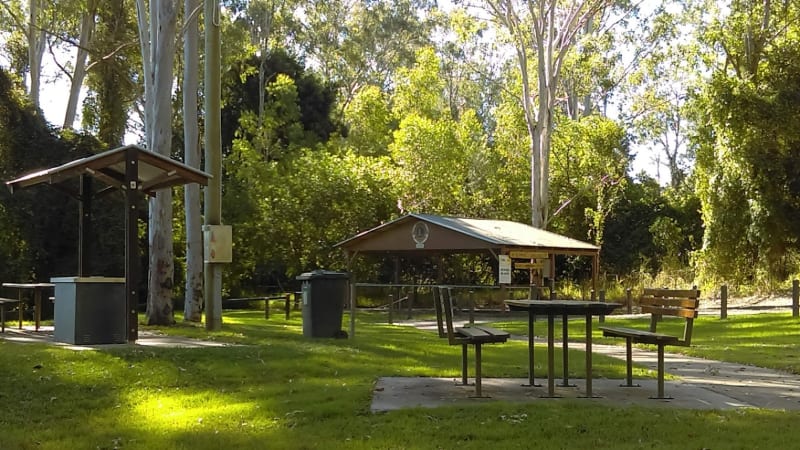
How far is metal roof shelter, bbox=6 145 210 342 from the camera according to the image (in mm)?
11297

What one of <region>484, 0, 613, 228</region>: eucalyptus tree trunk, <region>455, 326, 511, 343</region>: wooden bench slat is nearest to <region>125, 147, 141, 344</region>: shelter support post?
<region>455, 326, 511, 343</region>: wooden bench slat

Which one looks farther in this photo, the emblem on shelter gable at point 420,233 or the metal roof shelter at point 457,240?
the emblem on shelter gable at point 420,233

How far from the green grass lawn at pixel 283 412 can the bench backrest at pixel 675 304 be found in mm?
807

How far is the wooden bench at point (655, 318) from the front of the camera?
302 inches

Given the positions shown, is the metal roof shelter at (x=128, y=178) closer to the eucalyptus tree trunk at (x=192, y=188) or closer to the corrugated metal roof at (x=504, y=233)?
the eucalyptus tree trunk at (x=192, y=188)

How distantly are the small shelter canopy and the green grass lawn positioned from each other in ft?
49.2

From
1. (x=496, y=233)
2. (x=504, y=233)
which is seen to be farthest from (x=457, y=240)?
(x=504, y=233)

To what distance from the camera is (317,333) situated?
1291 centimetres

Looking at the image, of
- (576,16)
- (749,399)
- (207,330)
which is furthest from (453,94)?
(749,399)

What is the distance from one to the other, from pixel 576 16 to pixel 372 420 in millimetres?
28786

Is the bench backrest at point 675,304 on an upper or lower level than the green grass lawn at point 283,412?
upper

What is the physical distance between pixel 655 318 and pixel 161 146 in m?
9.24

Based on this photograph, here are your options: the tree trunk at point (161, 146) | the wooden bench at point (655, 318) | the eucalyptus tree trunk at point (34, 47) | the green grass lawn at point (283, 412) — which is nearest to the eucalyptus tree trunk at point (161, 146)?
the tree trunk at point (161, 146)

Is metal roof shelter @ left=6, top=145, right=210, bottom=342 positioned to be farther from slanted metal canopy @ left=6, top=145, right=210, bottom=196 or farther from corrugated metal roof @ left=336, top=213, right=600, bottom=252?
corrugated metal roof @ left=336, top=213, right=600, bottom=252
